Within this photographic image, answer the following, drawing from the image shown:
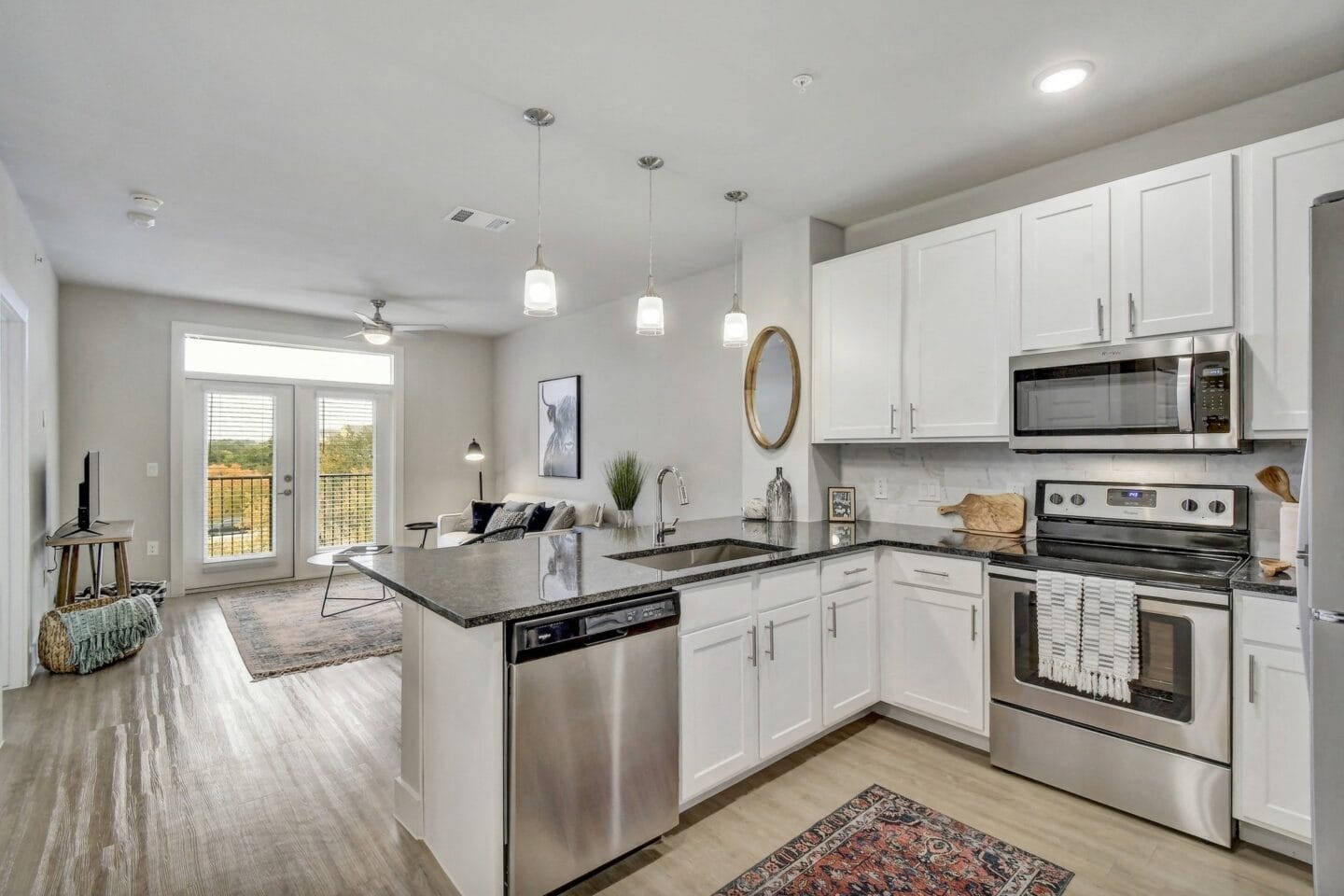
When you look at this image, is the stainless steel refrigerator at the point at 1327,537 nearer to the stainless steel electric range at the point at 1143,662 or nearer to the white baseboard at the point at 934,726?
the stainless steel electric range at the point at 1143,662

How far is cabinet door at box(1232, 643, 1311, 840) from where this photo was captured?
1.87 m

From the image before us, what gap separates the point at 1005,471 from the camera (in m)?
2.99

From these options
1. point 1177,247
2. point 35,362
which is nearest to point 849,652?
point 1177,247

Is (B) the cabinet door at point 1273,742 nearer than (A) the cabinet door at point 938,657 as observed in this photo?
Yes

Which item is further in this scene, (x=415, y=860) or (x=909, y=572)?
(x=909, y=572)

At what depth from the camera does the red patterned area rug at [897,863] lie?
1.86 m

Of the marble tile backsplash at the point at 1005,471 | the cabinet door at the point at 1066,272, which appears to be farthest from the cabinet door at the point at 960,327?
the marble tile backsplash at the point at 1005,471

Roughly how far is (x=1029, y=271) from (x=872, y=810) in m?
2.19

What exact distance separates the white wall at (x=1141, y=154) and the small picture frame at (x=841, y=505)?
54.9 inches

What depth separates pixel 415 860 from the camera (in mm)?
2002

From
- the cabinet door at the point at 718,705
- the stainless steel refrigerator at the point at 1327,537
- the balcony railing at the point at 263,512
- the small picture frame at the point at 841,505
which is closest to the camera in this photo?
the stainless steel refrigerator at the point at 1327,537

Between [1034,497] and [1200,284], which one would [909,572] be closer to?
[1034,497]

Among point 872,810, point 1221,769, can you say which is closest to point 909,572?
point 872,810

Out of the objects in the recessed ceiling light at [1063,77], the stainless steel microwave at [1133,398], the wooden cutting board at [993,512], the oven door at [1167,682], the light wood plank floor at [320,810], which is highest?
the recessed ceiling light at [1063,77]
